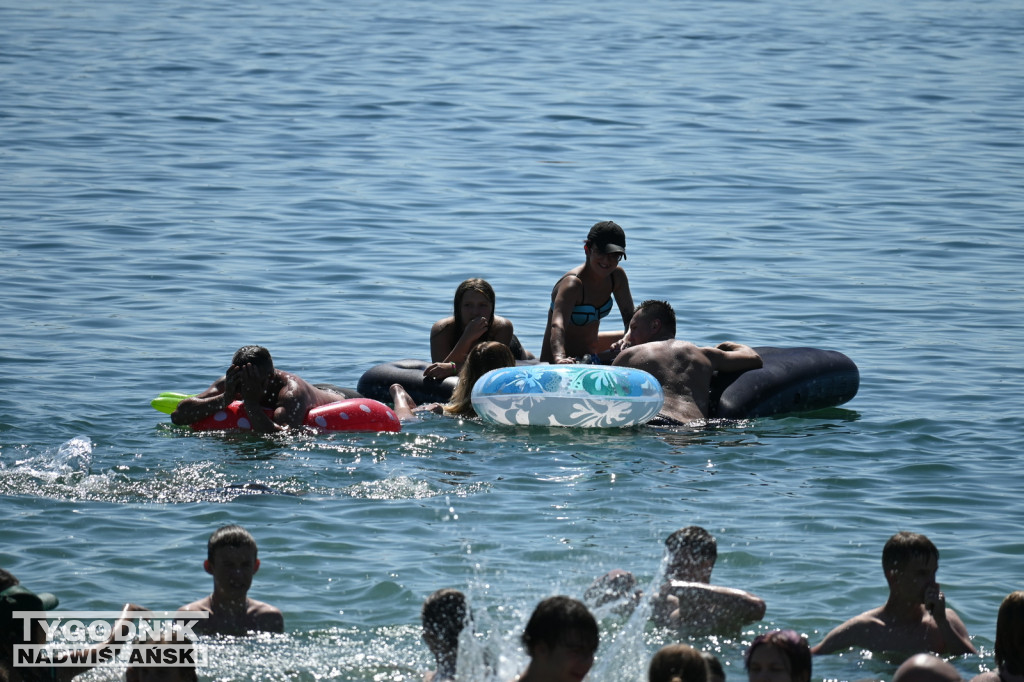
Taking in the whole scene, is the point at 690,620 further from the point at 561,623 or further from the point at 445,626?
the point at 561,623

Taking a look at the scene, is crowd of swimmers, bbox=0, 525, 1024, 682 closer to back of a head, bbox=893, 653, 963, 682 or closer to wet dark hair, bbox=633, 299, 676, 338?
back of a head, bbox=893, 653, 963, 682

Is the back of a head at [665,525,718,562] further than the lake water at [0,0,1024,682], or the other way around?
the lake water at [0,0,1024,682]

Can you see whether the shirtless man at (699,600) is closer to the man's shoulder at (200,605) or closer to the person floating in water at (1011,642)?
the person floating in water at (1011,642)

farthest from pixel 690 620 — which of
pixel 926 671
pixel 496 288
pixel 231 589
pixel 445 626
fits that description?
pixel 496 288

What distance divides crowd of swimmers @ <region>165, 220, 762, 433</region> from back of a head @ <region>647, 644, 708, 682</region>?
16.6 ft

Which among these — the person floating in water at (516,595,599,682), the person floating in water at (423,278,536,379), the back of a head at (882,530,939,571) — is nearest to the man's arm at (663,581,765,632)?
the back of a head at (882,530,939,571)

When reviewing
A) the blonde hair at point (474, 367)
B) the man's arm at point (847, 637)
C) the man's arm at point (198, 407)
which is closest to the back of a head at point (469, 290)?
the blonde hair at point (474, 367)

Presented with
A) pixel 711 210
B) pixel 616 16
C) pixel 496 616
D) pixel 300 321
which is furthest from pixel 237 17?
pixel 496 616

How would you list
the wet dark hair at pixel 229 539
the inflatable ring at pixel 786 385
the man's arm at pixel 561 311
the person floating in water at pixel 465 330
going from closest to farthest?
the wet dark hair at pixel 229 539 → the inflatable ring at pixel 786 385 → the person floating in water at pixel 465 330 → the man's arm at pixel 561 311

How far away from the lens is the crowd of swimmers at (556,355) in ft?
30.6

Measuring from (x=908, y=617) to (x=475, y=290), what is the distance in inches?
195

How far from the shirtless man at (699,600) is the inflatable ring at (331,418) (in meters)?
3.42

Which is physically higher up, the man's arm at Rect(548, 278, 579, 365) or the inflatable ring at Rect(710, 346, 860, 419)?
the man's arm at Rect(548, 278, 579, 365)

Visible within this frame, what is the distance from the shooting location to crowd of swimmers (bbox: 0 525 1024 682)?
4.96 meters
